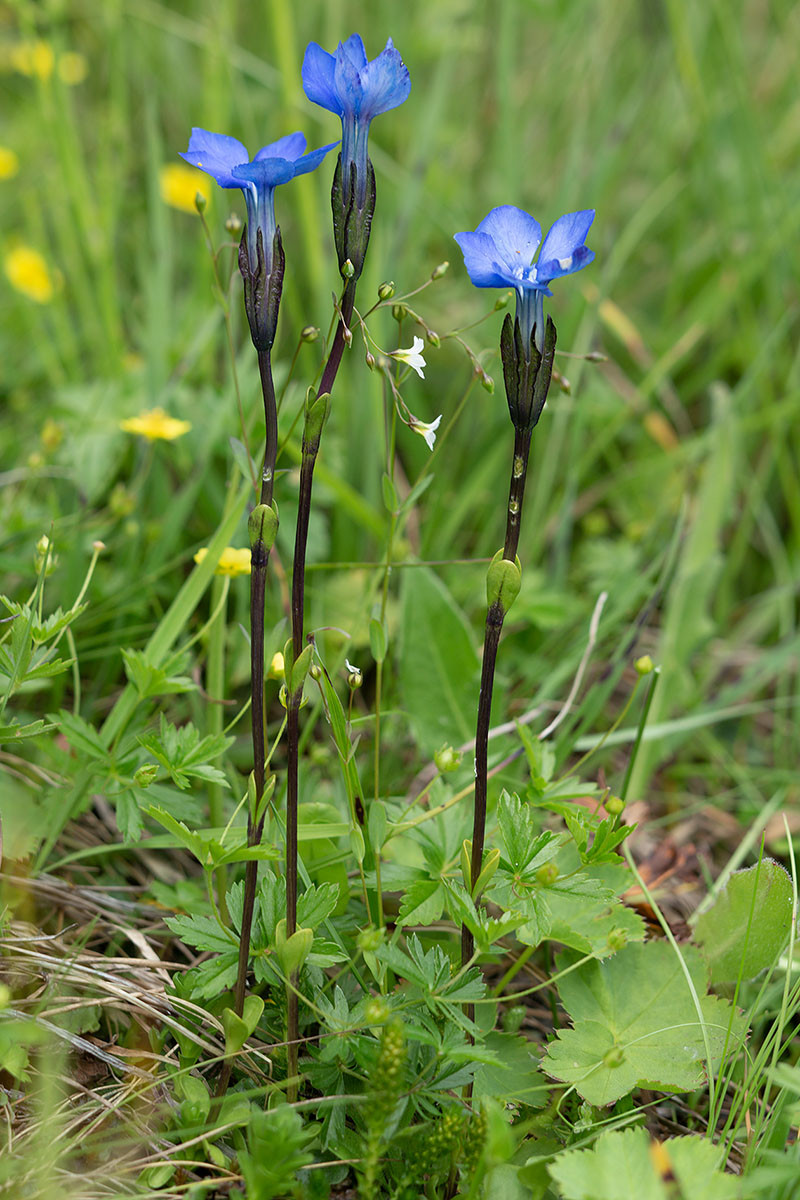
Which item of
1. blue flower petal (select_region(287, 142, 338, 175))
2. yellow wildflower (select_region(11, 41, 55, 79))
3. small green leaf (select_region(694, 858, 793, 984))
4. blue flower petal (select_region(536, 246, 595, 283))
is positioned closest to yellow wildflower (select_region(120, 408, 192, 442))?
blue flower petal (select_region(287, 142, 338, 175))

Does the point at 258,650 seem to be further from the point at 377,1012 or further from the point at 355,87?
the point at 355,87

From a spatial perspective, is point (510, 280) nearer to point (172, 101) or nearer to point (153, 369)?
point (153, 369)

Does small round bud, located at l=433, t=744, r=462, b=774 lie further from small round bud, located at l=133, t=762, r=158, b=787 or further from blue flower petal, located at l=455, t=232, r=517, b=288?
blue flower petal, located at l=455, t=232, r=517, b=288

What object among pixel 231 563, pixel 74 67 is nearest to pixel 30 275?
pixel 74 67

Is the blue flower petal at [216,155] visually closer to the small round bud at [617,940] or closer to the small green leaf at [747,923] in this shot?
the small round bud at [617,940]

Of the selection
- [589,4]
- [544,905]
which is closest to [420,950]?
[544,905]

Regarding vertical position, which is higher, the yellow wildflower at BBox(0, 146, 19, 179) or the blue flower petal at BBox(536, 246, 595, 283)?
the yellow wildflower at BBox(0, 146, 19, 179)
